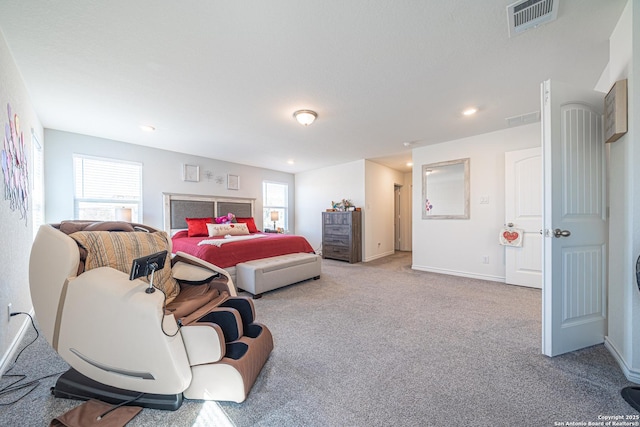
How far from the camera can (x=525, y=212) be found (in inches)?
136

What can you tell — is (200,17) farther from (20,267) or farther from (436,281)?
(436,281)

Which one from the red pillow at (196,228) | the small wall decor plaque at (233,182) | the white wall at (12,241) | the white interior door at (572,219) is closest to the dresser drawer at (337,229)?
the small wall decor plaque at (233,182)

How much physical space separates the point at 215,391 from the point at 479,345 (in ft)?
6.44

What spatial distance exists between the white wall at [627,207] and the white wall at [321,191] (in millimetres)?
3967

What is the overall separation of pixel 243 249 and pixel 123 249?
1.82 metres

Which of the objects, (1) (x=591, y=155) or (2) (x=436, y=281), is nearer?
(1) (x=591, y=155)

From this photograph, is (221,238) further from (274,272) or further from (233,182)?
(233,182)

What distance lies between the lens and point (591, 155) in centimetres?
181

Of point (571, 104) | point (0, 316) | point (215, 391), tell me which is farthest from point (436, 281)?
point (0, 316)

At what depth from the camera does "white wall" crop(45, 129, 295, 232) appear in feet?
11.7

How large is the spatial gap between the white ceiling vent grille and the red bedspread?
3.49 meters

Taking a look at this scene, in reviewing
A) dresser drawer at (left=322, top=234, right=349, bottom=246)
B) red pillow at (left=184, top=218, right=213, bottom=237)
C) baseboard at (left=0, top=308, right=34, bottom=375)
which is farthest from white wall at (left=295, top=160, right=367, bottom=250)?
baseboard at (left=0, top=308, right=34, bottom=375)

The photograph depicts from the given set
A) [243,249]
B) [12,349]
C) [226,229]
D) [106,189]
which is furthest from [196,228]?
[12,349]

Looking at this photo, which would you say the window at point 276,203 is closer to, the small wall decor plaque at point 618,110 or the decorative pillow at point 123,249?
the decorative pillow at point 123,249
